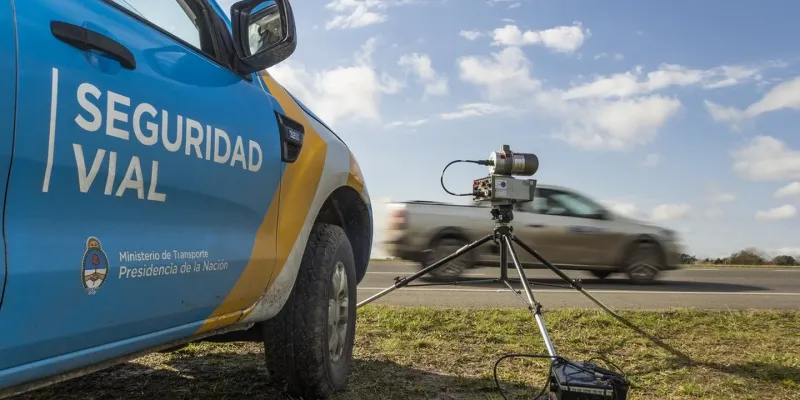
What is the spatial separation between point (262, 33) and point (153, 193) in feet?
2.64

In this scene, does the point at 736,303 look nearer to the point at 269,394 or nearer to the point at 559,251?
the point at 559,251

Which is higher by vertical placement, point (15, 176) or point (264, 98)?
point (264, 98)

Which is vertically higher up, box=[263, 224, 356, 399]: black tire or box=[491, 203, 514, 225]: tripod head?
box=[491, 203, 514, 225]: tripod head

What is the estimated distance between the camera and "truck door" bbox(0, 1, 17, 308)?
1162mm

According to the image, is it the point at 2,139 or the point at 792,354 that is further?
the point at 792,354

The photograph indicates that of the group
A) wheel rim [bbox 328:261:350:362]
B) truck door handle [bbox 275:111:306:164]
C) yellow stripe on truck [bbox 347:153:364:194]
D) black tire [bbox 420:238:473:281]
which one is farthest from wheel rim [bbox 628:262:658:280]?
truck door handle [bbox 275:111:306:164]

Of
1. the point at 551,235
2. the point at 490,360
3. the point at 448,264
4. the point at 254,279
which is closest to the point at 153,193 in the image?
the point at 254,279

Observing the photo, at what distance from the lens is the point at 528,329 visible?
432cm

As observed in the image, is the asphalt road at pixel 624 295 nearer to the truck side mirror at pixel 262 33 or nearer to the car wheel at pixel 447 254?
the car wheel at pixel 447 254

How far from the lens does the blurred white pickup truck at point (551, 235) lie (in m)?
8.82

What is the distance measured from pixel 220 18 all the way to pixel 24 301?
1.35m

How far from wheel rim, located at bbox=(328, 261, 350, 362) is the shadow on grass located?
8.4 inches

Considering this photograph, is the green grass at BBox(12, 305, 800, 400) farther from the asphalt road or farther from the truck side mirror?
the truck side mirror

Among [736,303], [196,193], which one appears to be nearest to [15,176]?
[196,193]
